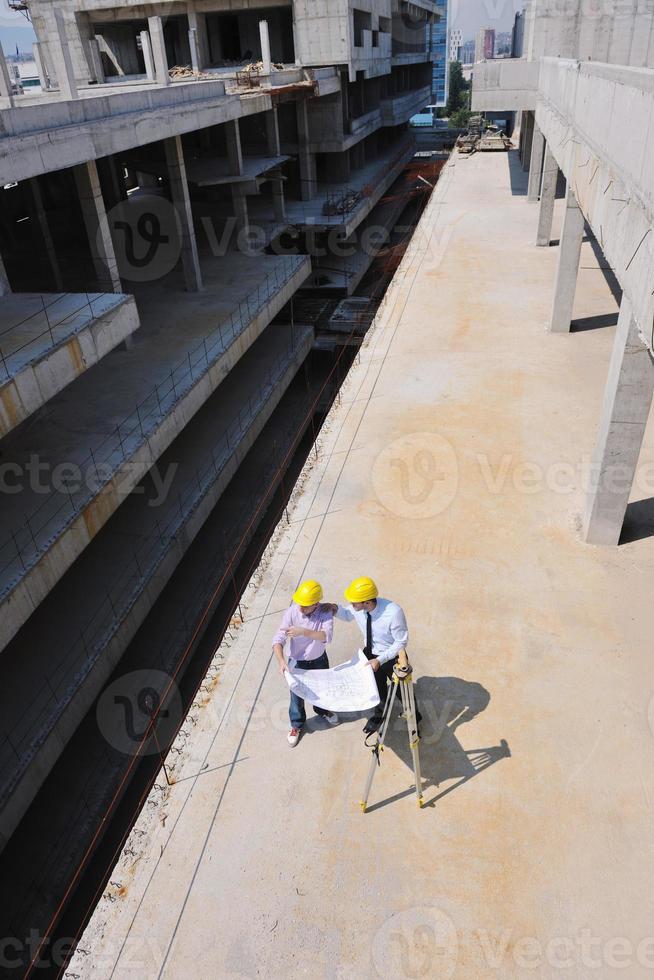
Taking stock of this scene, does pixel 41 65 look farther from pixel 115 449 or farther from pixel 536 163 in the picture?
pixel 115 449

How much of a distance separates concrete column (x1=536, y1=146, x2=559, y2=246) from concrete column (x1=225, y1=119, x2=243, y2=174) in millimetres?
10033

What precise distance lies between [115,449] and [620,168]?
29.6 feet

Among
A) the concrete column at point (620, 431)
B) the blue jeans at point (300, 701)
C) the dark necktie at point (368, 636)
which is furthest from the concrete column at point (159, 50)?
the dark necktie at point (368, 636)

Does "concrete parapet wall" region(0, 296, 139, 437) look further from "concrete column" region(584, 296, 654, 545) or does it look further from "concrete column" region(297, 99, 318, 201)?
"concrete column" region(297, 99, 318, 201)

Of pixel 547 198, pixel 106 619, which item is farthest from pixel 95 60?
pixel 106 619

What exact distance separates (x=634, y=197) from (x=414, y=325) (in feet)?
29.7

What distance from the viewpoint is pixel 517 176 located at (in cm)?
3019

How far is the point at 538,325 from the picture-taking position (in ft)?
46.6

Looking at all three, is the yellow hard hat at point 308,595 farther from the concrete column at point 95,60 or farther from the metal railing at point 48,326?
the concrete column at point 95,60

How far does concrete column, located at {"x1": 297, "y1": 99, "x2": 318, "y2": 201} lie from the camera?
29438 mm

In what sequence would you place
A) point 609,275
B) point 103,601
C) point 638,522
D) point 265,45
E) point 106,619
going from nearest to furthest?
point 638,522 < point 106,619 < point 103,601 < point 609,275 < point 265,45

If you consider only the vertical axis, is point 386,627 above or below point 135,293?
above

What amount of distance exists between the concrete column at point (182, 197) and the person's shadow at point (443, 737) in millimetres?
15466

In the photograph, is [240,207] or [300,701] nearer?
[300,701]
